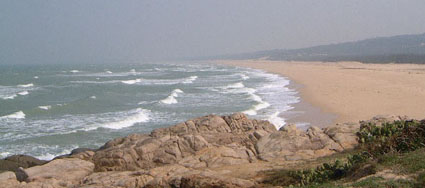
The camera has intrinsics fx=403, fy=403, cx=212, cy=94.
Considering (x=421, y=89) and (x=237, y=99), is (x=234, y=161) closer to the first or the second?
(x=237, y=99)

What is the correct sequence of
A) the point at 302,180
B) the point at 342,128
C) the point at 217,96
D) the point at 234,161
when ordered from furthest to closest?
the point at 217,96, the point at 342,128, the point at 234,161, the point at 302,180

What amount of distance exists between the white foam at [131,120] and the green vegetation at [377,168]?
51.2ft

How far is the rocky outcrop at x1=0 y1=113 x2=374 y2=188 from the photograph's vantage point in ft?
35.4

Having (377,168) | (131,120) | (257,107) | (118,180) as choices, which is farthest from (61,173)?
(257,107)

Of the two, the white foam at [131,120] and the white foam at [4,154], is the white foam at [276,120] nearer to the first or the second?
the white foam at [131,120]

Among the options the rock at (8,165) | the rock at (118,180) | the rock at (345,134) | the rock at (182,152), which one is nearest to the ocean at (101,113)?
the rock at (8,165)

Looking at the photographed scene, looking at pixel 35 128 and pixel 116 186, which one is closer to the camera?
pixel 116 186

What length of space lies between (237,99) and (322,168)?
79.9 feet

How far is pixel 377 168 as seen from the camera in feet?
25.5

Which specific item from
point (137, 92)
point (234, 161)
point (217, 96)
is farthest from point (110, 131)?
point (137, 92)

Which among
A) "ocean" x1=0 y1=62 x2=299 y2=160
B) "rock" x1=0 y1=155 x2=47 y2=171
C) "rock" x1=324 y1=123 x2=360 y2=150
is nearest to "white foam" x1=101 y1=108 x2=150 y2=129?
Result: "ocean" x1=0 y1=62 x2=299 y2=160

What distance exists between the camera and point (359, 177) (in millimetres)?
7914

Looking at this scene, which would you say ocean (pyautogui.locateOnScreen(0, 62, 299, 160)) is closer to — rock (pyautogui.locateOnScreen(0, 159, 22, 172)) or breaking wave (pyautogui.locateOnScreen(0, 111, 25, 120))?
breaking wave (pyautogui.locateOnScreen(0, 111, 25, 120))

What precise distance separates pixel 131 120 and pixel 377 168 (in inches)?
779
